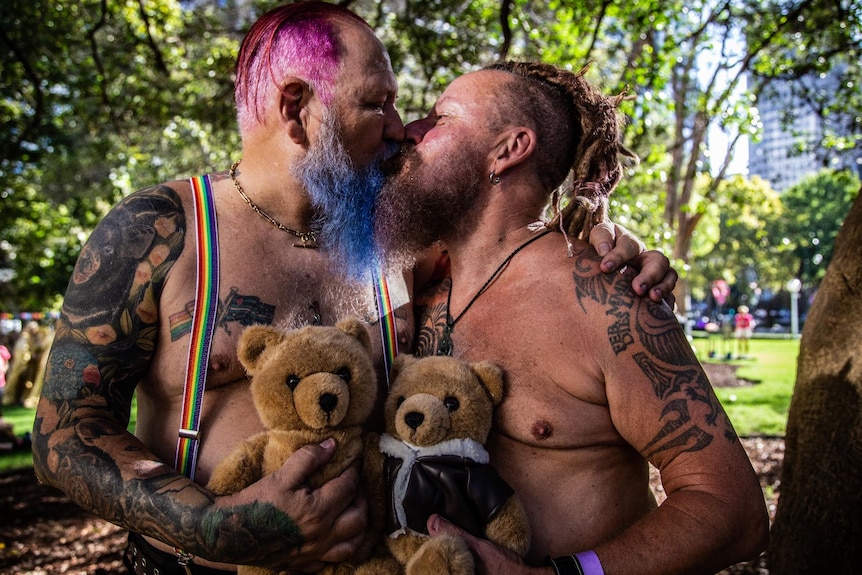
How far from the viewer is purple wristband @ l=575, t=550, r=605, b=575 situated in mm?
2010

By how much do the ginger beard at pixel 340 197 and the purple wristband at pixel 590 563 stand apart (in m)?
1.37

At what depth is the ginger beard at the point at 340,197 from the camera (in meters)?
2.73

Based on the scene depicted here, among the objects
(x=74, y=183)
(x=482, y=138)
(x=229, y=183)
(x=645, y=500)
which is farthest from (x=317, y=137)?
(x=74, y=183)

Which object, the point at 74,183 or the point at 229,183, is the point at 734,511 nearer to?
the point at 229,183

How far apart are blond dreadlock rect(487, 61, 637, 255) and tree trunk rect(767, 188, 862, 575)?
5.99 ft

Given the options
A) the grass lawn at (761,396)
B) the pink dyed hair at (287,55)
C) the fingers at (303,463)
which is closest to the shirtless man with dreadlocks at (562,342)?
the fingers at (303,463)

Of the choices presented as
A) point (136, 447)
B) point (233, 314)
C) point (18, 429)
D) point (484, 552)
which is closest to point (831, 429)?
point (484, 552)

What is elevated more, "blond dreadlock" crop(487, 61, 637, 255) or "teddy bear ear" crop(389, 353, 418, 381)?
"blond dreadlock" crop(487, 61, 637, 255)

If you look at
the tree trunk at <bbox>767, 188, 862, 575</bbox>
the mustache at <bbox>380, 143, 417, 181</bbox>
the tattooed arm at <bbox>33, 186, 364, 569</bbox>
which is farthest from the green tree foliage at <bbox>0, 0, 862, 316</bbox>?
the tattooed arm at <bbox>33, 186, 364, 569</bbox>

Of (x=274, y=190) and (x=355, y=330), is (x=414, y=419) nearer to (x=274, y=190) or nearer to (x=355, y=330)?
(x=355, y=330)

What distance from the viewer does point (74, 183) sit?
28516mm

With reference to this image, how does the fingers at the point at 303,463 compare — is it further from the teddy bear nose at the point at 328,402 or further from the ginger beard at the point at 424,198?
the ginger beard at the point at 424,198

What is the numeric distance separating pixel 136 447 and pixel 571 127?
6.93 feet

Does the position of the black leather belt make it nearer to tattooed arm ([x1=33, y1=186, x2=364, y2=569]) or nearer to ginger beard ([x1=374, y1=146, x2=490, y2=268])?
tattooed arm ([x1=33, y1=186, x2=364, y2=569])
